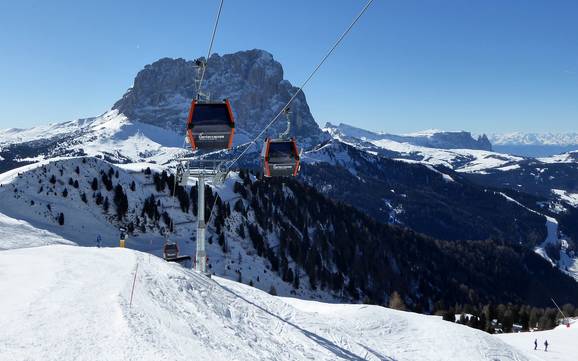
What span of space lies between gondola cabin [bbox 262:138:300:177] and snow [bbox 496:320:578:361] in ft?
125

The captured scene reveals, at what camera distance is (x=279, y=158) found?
26.7m

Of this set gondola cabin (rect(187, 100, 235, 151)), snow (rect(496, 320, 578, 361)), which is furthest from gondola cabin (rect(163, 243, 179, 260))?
snow (rect(496, 320, 578, 361))

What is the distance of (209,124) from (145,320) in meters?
10.9

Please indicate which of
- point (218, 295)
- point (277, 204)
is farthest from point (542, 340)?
point (277, 204)

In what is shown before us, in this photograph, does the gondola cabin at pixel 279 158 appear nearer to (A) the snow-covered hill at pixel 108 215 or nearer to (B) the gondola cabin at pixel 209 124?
(B) the gondola cabin at pixel 209 124

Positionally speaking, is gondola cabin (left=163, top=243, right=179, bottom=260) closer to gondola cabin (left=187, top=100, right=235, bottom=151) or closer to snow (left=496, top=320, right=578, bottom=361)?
gondola cabin (left=187, top=100, right=235, bottom=151)

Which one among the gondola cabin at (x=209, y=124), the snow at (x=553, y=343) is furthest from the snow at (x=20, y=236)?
the snow at (x=553, y=343)

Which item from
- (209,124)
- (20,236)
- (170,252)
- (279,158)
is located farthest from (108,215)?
(209,124)

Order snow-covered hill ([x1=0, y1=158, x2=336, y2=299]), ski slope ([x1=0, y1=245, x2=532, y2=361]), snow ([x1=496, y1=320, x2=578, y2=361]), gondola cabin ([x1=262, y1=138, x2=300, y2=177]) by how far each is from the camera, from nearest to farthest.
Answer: ski slope ([x1=0, y1=245, x2=532, y2=361]) → gondola cabin ([x1=262, y1=138, x2=300, y2=177]) → snow ([x1=496, y1=320, x2=578, y2=361]) → snow-covered hill ([x1=0, y1=158, x2=336, y2=299])

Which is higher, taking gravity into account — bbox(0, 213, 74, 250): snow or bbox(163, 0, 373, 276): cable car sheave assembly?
bbox(163, 0, 373, 276): cable car sheave assembly

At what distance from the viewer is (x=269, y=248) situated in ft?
441

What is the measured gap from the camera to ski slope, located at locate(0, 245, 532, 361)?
514 inches

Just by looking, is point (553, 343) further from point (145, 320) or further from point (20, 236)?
point (20, 236)

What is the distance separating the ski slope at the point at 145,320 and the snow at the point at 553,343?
28583mm
